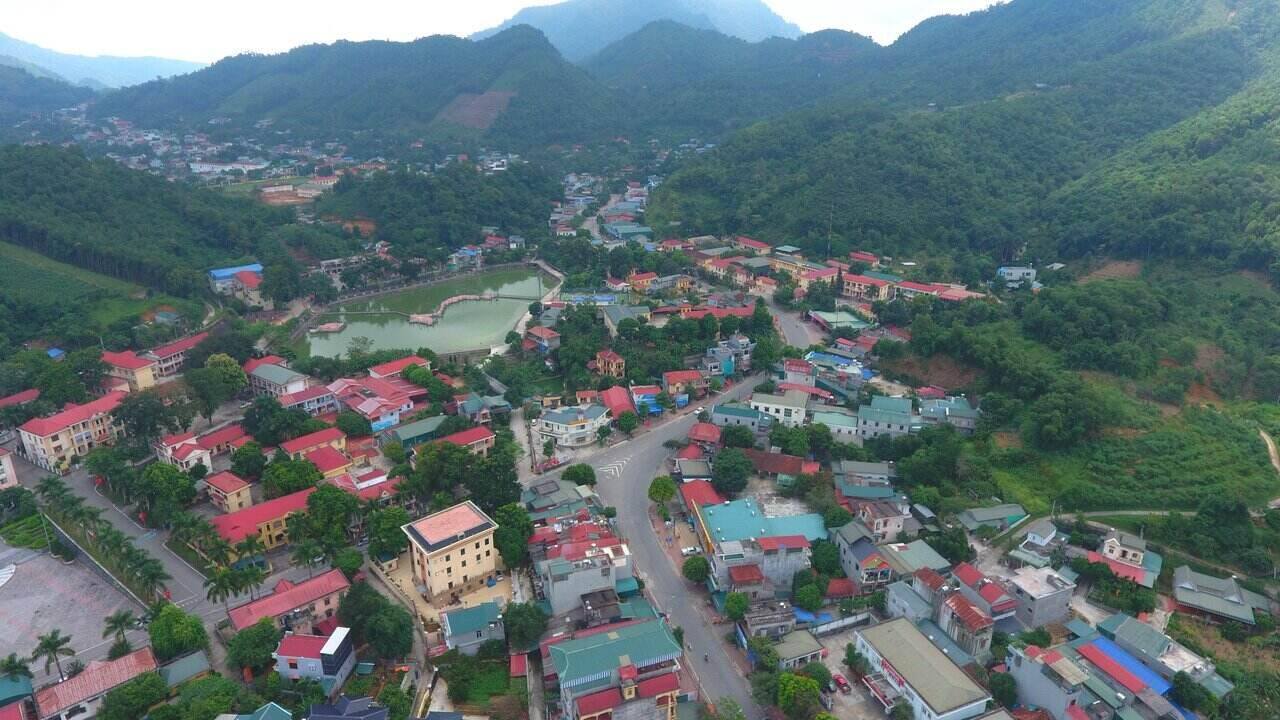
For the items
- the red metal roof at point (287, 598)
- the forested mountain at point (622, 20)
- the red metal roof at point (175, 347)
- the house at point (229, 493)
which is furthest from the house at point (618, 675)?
the forested mountain at point (622, 20)

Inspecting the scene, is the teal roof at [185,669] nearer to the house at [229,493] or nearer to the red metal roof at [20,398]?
the house at [229,493]

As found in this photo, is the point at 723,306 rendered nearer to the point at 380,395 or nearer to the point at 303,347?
→ the point at 380,395

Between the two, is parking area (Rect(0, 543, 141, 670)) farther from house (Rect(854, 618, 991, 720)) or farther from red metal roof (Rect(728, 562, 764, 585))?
house (Rect(854, 618, 991, 720))

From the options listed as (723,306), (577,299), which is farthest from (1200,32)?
(577,299)

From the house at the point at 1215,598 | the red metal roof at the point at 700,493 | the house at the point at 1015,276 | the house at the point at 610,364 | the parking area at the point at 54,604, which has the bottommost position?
the house at the point at 1215,598

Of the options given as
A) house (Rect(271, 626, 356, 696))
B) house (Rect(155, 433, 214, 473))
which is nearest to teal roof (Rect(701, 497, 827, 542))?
house (Rect(271, 626, 356, 696))
